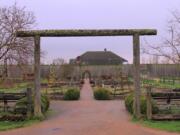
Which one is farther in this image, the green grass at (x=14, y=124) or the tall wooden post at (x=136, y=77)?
the tall wooden post at (x=136, y=77)

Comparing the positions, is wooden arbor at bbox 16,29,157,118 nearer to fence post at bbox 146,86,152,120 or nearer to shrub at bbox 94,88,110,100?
fence post at bbox 146,86,152,120

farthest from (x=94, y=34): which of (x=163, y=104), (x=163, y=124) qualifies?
(x=163, y=124)

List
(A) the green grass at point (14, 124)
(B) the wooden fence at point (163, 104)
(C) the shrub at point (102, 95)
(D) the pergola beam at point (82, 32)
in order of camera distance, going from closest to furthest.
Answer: (A) the green grass at point (14, 124) → (B) the wooden fence at point (163, 104) → (D) the pergola beam at point (82, 32) → (C) the shrub at point (102, 95)

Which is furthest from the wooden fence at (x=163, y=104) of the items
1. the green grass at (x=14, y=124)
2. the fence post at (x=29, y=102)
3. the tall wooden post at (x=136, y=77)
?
the fence post at (x=29, y=102)

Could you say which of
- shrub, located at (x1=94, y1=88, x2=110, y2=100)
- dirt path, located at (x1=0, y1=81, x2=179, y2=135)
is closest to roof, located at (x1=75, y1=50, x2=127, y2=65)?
shrub, located at (x1=94, y1=88, x2=110, y2=100)

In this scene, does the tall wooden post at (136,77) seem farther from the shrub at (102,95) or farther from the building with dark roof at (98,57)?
the building with dark roof at (98,57)

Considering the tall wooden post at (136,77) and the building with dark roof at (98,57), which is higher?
the building with dark roof at (98,57)

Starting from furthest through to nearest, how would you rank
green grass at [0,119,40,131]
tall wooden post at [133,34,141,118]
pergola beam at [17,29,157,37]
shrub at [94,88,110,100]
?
shrub at [94,88,110,100]
pergola beam at [17,29,157,37]
tall wooden post at [133,34,141,118]
green grass at [0,119,40,131]

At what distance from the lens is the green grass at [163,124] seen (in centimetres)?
1633

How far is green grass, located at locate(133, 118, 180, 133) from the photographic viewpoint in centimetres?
1633

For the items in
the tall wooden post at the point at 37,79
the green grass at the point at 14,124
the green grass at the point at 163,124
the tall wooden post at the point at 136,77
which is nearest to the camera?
the green grass at the point at 163,124

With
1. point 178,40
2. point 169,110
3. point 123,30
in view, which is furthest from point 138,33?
point 178,40

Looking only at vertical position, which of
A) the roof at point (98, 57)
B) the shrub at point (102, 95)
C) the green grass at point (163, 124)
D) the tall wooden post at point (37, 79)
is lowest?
the green grass at point (163, 124)

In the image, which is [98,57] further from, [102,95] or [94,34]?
[94,34]
